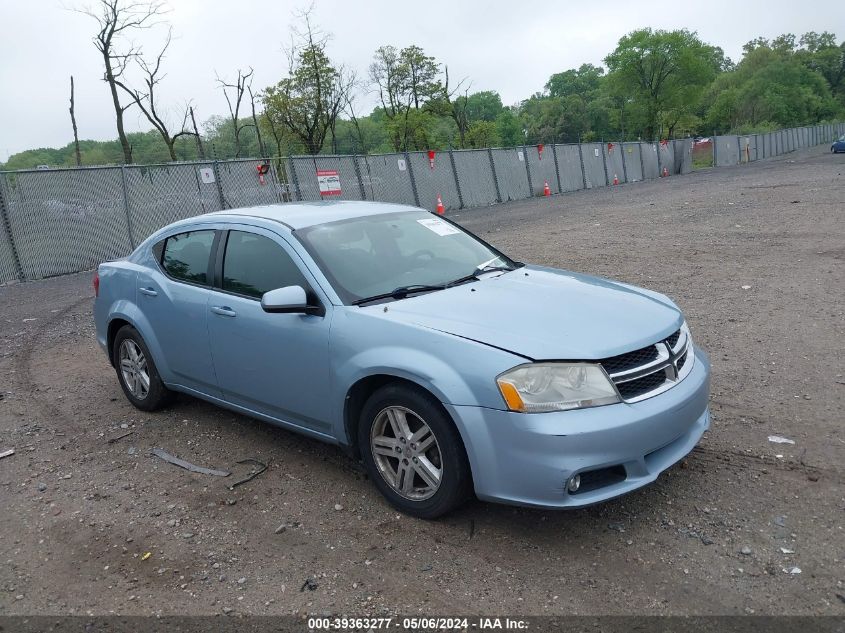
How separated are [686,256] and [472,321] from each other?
26.2ft

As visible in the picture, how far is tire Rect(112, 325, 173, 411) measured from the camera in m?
5.17

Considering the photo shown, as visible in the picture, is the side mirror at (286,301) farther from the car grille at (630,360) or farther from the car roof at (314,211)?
the car grille at (630,360)

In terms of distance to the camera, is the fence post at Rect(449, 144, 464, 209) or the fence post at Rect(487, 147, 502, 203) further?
the fence post at Rect(487, 147, 502, 203)

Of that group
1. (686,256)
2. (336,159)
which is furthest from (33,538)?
(336,159)

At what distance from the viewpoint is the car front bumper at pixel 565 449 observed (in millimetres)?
2957

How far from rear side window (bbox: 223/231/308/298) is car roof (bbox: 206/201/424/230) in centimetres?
18

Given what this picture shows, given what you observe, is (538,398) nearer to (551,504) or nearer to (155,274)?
(551,504)

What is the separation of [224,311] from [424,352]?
65.1 inches

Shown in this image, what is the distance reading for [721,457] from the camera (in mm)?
3936

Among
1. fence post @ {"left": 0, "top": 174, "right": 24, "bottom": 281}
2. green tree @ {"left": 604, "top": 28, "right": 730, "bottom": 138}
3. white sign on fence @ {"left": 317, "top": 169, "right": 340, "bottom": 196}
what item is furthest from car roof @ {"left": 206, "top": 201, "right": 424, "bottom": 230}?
green tree @ {"left": 604, "top": 28, "right": 730, "bottom": 138}

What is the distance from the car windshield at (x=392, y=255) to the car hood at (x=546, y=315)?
0.21m

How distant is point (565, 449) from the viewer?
2.95m

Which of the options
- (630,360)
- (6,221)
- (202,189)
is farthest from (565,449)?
(202,189)

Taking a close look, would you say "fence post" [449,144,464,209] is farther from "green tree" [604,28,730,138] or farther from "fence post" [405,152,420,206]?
"green tree" [604,28,730,138]
